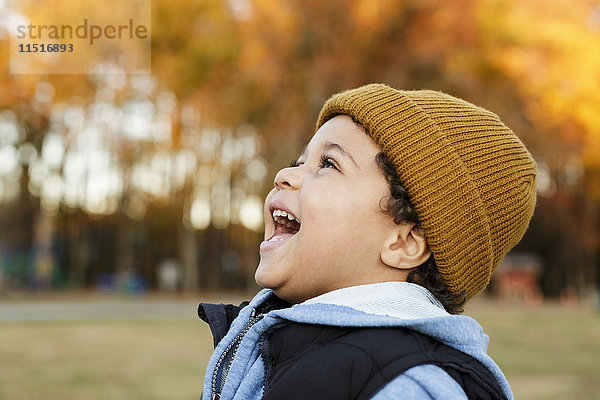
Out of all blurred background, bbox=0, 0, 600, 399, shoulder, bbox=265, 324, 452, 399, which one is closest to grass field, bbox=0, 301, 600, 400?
blurred background, bbox=0, 0, 600, 399

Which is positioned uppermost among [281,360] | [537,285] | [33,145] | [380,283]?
[33,145]

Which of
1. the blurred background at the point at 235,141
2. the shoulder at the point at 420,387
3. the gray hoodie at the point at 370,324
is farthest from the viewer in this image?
the blurred background at the point at 235,141

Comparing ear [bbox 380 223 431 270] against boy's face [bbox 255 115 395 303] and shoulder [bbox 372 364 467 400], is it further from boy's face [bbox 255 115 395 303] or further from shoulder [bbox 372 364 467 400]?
shoulder [bbox 372 364 467 400]

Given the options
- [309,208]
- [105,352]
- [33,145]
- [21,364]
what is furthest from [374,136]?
[33,145]

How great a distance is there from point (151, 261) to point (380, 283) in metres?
21.6

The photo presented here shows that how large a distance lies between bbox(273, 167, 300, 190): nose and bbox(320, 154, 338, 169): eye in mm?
66

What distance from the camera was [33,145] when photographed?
20453mm

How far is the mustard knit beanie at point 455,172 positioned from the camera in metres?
1.50

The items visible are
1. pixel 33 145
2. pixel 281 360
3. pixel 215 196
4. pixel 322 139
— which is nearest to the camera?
pixel 281 360

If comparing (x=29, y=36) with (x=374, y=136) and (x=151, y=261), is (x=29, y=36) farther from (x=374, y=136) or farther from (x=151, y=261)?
(x=374, y=136)

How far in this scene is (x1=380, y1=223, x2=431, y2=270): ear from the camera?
152 cm

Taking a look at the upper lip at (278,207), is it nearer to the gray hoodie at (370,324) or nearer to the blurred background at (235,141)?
the gray hoodie at (370,324)

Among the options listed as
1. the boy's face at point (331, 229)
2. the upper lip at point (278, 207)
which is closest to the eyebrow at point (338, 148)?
the boy's face at point (331, 229)

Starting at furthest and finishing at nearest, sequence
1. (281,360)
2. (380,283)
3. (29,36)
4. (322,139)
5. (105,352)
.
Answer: (29,36)
(105,352)
(322,139)
(380,283)
(281,360)
